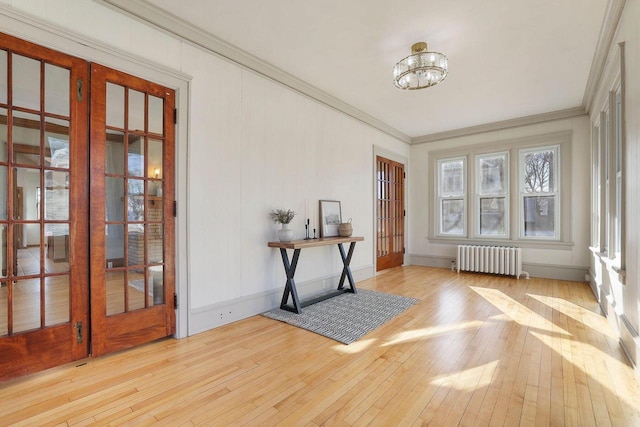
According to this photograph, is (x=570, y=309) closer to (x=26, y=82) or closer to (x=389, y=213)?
(x=389, y=213)

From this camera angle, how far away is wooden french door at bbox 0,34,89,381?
2.00 meters

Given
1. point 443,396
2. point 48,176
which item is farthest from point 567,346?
point 48,176

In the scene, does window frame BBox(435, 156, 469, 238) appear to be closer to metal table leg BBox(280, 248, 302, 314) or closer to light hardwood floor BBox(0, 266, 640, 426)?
light hardwood floor BBox(0, 266, 640, 426)

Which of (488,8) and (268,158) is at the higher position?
(488,8)

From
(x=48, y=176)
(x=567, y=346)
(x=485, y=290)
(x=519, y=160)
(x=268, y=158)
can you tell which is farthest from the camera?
(x=519, y=160)

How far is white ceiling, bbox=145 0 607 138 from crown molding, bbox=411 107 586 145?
484mm

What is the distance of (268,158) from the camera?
3.57 metres

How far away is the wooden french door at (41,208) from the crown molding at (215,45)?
64 cm

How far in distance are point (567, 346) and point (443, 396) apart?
1.52 metres

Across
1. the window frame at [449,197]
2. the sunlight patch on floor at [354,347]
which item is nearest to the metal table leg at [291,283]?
the sunlight patch on floor at [354,347]

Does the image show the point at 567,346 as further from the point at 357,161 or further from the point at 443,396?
the point at 357,161

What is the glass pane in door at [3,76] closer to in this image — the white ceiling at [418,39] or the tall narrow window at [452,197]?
the white ceiling at [418,39]

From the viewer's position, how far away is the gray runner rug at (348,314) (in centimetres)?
293

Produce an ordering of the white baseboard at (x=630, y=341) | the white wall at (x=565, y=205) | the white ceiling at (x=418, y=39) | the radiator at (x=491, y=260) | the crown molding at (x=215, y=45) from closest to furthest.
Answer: the white baseboard at (x=630, y=341) → the crown molding at (x=215, y=45) → the white ceiling at (x=418, y=39) → the white wall at (x=565, y=205) → the radiator at (x=491, y=260)
